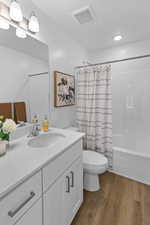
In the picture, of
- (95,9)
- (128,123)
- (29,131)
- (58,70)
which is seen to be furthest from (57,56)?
(128,123)

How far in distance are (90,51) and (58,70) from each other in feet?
4.54

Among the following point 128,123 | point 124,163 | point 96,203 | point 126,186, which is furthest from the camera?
point 128,123

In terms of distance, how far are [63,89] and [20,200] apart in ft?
4.99

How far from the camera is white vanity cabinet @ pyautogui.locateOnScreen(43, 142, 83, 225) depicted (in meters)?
0.86

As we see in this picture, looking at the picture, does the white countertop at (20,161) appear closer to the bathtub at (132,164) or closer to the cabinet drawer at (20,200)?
the cabinet drawer at (20,200)

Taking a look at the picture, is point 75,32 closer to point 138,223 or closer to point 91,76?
point 91,76

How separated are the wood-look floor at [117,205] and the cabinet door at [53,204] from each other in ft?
1.54

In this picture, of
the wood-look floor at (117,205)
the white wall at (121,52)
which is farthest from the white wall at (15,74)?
the white wall at (121,52)

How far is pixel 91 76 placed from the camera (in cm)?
199

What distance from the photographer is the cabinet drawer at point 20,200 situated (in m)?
0.57

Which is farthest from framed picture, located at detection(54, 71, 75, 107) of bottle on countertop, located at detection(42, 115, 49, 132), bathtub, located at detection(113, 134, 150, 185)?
bathtub, located at detection(113, 134, 150, 185)

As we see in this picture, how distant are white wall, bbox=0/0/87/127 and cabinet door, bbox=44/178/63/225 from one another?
96 centimetres

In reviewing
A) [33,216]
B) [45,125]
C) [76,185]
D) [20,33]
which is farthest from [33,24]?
[76,185]

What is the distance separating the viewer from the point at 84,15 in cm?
158
